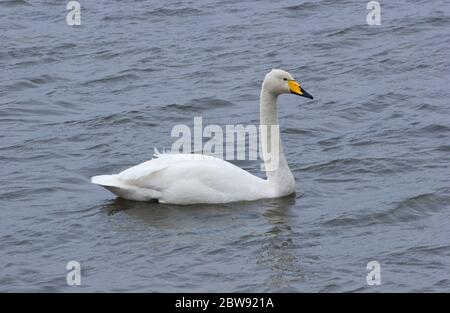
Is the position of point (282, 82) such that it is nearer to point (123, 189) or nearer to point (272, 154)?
point (272, 154)

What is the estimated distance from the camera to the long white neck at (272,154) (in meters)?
11.7

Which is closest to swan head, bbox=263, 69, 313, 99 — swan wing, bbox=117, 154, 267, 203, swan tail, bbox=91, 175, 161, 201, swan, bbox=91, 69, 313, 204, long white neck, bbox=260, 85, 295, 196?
long white neck, bbox=260, 85, 295, 196

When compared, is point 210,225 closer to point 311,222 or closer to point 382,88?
point 311,222

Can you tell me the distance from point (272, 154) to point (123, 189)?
155cm

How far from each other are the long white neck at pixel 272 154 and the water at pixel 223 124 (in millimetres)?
235

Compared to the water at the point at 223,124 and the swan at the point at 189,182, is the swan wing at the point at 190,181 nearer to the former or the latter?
Answer: the swan at the point at 189,182

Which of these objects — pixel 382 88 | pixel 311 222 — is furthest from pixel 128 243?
pixel 382 88

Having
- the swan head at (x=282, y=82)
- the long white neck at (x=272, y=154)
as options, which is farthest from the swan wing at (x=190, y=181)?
the swan head at (x=282, y=82)

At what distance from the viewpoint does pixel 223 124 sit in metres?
14.1

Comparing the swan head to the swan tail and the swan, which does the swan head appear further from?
the swan tail

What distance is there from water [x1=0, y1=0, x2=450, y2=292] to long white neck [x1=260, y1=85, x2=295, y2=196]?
23 cm

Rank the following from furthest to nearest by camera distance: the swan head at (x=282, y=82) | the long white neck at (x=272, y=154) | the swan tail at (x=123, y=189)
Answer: the swan head at (x=282, y=82) → the long white neck at (x=272, y=154) → the swan tail at (x=123, y=189)

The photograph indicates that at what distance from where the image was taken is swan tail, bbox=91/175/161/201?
11430mm
